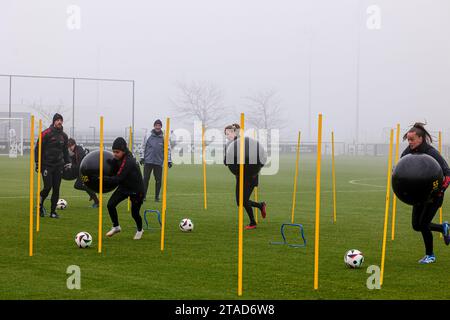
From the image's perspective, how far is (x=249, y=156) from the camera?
46.6ft

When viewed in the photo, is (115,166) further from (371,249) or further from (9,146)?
(9,146)

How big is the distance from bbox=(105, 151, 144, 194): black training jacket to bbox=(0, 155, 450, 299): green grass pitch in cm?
93

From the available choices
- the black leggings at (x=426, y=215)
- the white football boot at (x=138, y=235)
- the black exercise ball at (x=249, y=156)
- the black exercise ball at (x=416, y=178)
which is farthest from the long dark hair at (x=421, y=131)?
the white football boot at (x=138, y=235)

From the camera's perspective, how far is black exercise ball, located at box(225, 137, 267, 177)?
1402cm

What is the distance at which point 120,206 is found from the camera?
1917 cm

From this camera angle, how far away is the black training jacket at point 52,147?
→ 1605 centimetres

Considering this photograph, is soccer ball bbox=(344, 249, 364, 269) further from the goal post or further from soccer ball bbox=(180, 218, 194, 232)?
the goal post

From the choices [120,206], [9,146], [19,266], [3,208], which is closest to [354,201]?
[120,206]

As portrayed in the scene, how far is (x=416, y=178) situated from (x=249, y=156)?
462cm

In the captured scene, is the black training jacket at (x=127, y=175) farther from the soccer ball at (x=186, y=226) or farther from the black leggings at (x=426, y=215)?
the black leggings at (x=426, y=215)

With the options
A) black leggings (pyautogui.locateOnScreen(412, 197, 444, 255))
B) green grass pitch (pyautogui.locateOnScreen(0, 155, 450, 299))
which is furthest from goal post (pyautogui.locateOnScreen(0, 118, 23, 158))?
black leggings (pyautogui.locateOnScreen(412, 197, 444, 255))

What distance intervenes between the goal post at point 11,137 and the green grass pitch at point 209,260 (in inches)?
1622

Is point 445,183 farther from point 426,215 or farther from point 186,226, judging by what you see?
point 186,226

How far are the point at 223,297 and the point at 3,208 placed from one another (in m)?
11.4
